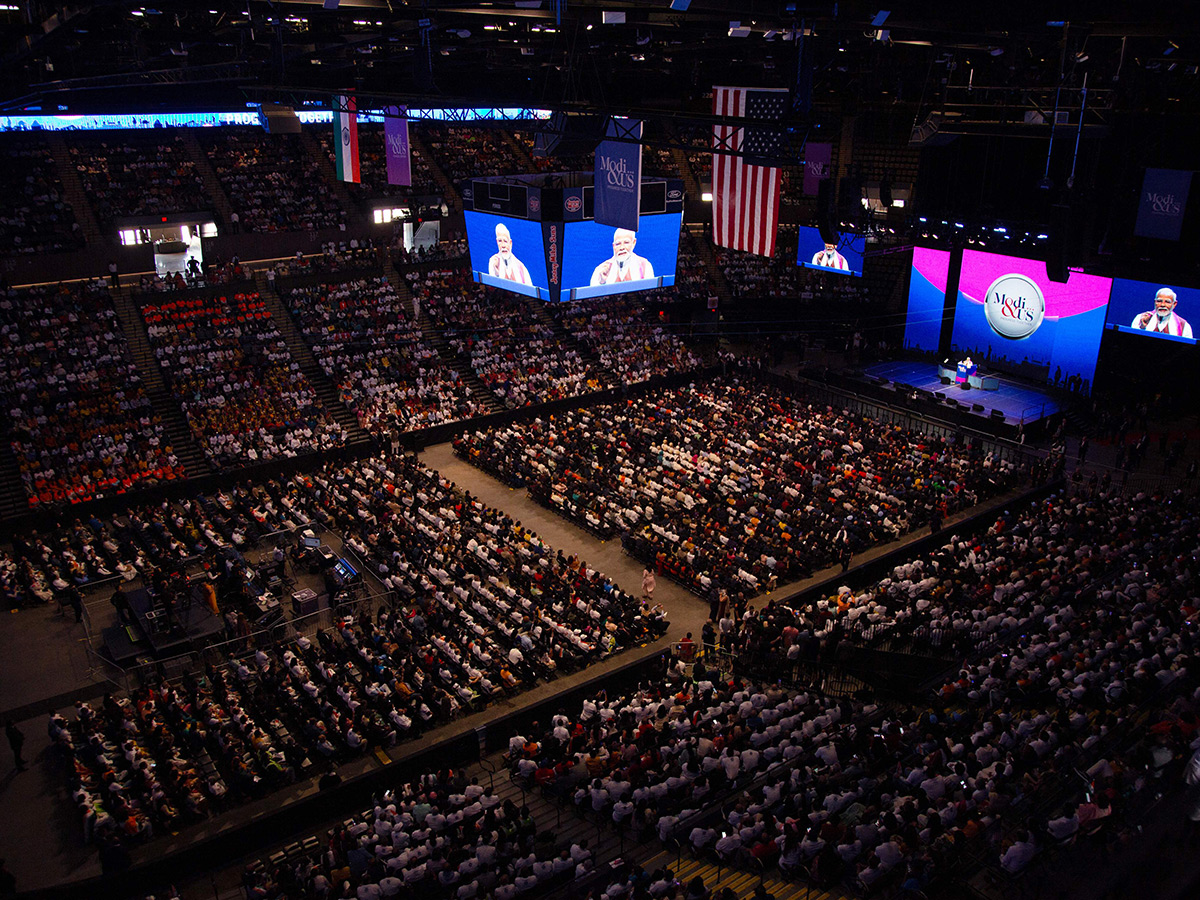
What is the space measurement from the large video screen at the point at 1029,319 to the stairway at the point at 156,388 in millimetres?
27790

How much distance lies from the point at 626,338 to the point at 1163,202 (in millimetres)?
19033

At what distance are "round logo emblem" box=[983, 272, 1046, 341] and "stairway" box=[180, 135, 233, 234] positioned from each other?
3122 cm

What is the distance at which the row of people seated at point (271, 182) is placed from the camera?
3744 centimetres

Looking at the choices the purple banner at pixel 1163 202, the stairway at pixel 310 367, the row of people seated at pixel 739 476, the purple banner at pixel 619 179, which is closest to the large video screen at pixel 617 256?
the purple banner at pixel 619 179

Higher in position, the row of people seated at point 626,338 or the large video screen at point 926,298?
the large video screen at point 926,298

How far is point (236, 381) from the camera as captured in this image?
29266mm

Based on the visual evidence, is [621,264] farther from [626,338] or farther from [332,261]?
[332,261]

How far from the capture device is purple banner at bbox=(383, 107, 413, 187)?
19797mm

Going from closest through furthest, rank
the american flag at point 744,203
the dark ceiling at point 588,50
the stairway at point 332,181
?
1. the dark ceiling at point 588,50
2. the american flag at point 744,203
3. the stairway at point 332,181

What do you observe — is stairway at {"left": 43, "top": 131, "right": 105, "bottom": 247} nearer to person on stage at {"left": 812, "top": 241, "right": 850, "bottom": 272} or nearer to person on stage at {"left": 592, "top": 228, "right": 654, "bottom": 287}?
person on stage at {"left": 592, "top": 228, "right": 654, "bottom": 287}

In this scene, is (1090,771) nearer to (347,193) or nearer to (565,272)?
(565,272)

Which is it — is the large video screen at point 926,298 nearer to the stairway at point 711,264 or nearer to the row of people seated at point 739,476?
the stairway at point 711,264

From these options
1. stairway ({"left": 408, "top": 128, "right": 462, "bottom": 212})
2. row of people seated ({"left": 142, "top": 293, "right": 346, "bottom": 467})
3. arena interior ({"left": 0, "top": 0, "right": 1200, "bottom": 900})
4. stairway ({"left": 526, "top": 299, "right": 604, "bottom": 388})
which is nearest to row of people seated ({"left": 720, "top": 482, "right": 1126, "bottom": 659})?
arena interior ({"left": 0, "top": 0, "right": 1200, "bottom": 900})

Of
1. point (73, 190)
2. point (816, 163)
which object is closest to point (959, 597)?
point (816, 163)
